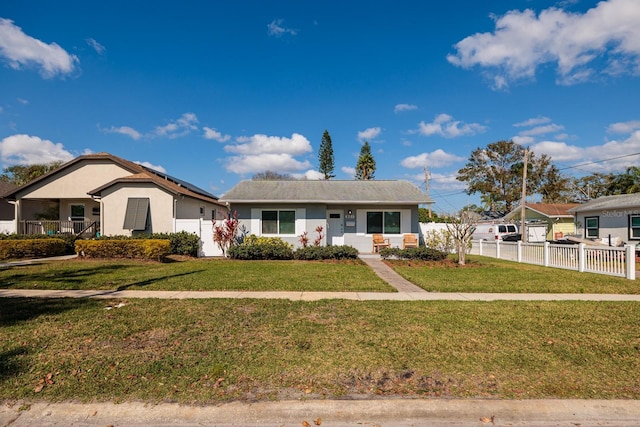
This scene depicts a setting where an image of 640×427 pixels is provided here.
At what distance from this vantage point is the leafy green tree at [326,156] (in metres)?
52.5

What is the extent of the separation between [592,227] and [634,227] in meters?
3.22

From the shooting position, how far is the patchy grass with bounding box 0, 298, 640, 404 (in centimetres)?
359

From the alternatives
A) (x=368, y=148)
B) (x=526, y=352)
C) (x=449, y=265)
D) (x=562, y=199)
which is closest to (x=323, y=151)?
(x=368, y=148)

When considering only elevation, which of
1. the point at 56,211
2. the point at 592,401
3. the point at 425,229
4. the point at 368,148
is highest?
the point at 368,148

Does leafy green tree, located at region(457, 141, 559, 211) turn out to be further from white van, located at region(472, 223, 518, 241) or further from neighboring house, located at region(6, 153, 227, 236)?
neighboring house, located at region(6, 153, 227, 236)

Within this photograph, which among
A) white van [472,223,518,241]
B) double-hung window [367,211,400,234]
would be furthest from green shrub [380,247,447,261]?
white van [472,223,518,241]

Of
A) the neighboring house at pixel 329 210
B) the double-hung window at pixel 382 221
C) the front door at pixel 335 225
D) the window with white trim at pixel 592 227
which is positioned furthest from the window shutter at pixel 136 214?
the window with white trim at pixel 592 227

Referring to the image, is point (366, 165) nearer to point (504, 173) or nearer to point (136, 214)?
point (504, 173)

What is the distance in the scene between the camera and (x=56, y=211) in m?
23.3

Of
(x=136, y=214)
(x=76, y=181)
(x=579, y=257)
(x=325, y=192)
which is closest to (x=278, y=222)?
(x=325, y=192)

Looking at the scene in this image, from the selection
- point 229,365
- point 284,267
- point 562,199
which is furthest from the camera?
point 562,199

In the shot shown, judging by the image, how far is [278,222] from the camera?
1766cm

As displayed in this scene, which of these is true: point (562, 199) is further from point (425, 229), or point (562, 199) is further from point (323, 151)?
point (425, 229)

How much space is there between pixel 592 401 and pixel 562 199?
184 ft
